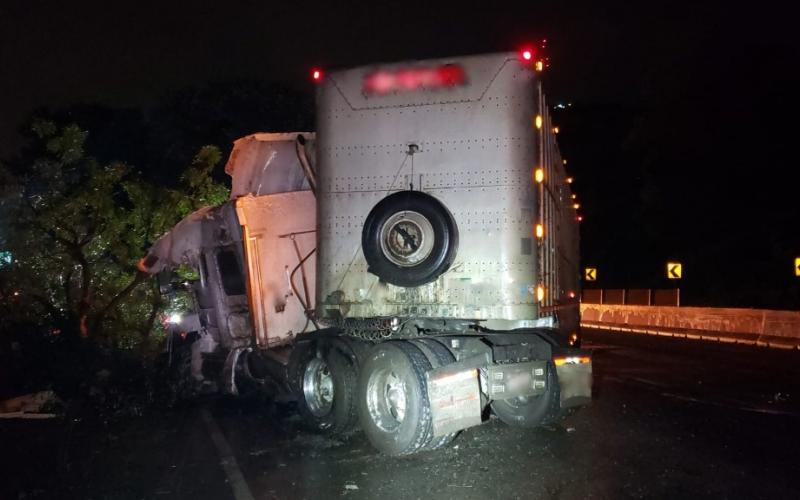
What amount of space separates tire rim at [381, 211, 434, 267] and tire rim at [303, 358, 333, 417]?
6.89ft

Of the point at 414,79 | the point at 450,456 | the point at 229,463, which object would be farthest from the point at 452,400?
the point at 414,79

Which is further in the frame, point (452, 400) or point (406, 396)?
point (406, 396)

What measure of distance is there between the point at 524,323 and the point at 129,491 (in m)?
4.14

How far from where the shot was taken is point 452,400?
24.7 feet

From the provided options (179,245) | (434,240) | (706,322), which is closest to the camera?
(434,240)

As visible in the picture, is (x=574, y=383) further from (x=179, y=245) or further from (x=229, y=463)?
(x=179, y=245)

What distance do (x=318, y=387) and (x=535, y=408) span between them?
9.09 ft

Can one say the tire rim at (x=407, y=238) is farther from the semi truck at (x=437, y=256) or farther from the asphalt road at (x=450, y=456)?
the asphalt road at (x=450, y=456)

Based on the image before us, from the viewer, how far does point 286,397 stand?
11125 millimetres

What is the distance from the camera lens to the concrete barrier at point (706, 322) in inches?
779

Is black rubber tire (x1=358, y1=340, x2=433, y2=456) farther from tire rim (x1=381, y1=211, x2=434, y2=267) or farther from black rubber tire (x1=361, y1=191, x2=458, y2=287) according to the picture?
tire rim (x1=381, y1=211, x2=434, y2=267)

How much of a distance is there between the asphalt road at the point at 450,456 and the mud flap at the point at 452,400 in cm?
41

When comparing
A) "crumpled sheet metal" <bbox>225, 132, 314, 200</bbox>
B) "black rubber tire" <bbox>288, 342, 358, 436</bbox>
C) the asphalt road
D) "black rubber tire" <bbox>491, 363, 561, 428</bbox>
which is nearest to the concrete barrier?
the asphalt road

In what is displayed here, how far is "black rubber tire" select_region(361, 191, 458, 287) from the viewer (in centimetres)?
798
